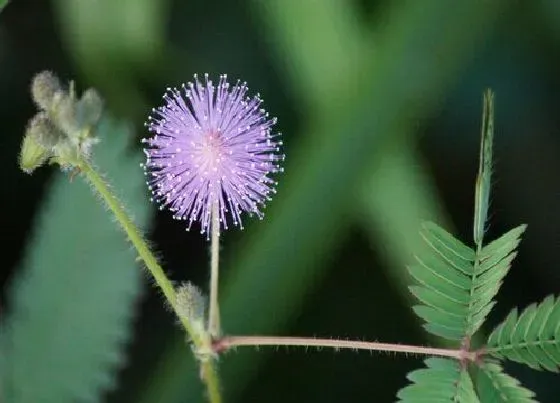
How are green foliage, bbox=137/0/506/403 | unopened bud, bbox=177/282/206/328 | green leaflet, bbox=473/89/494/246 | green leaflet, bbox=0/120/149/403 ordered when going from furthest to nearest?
green foliage, bbox=137/0/506/403 < green leaflet, bbox=0/120/149/403 < unopened bud, bbox=177/282/206/328 < green leaflet, bbox=473/89/494/246

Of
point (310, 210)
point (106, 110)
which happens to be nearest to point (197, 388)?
point (310, 210)

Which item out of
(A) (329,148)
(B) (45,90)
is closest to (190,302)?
(B) (45,90)

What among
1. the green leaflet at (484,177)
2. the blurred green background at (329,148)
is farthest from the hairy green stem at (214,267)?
the blurred green background at (329,148)

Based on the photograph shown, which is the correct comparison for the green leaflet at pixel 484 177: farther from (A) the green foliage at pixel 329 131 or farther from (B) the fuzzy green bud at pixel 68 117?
(A) the green foliage at pixel 329 131

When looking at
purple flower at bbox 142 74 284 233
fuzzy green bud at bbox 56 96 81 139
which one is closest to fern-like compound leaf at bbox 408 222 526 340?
purple flower at bbox 142 74 284 233

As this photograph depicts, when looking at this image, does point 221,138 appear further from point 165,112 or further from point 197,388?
point 197,388

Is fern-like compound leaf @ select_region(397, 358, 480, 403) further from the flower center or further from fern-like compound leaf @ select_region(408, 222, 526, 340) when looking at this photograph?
the flower center
